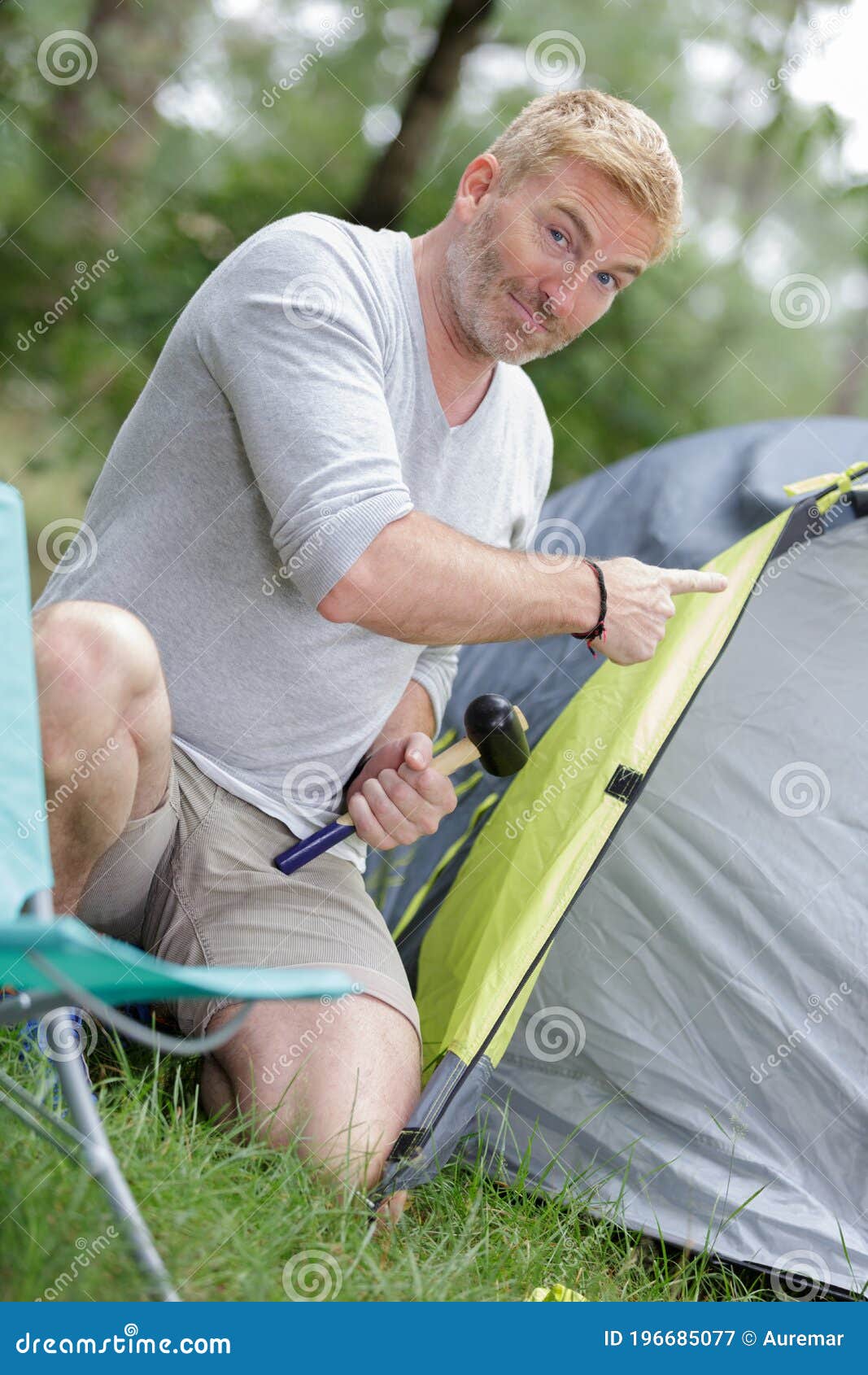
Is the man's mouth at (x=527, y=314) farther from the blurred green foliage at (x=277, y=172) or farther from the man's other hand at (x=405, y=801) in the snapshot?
the blurred green foliage at (x=277, y=172)

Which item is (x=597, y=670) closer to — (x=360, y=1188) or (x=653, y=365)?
(x=360, y=1188)

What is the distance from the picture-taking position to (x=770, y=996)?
1.72 metres

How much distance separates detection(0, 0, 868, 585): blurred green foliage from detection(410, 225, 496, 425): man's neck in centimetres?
140

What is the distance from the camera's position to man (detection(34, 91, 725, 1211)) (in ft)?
4.61

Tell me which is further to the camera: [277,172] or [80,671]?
[277,172]

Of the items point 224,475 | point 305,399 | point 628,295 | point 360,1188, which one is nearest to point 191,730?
point 224,475

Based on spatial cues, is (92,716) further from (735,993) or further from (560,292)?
(735,993)

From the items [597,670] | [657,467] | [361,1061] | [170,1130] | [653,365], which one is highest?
[653,365]

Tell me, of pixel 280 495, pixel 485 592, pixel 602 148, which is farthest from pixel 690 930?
pixel 602 148

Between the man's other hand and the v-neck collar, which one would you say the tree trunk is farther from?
the man's other hand

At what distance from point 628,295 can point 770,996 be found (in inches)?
150

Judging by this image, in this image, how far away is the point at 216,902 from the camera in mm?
1555

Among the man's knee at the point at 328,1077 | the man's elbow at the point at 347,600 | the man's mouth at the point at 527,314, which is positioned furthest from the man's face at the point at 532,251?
the man's knee at the point at 328,1077

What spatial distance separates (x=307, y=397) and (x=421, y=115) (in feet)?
8.68
